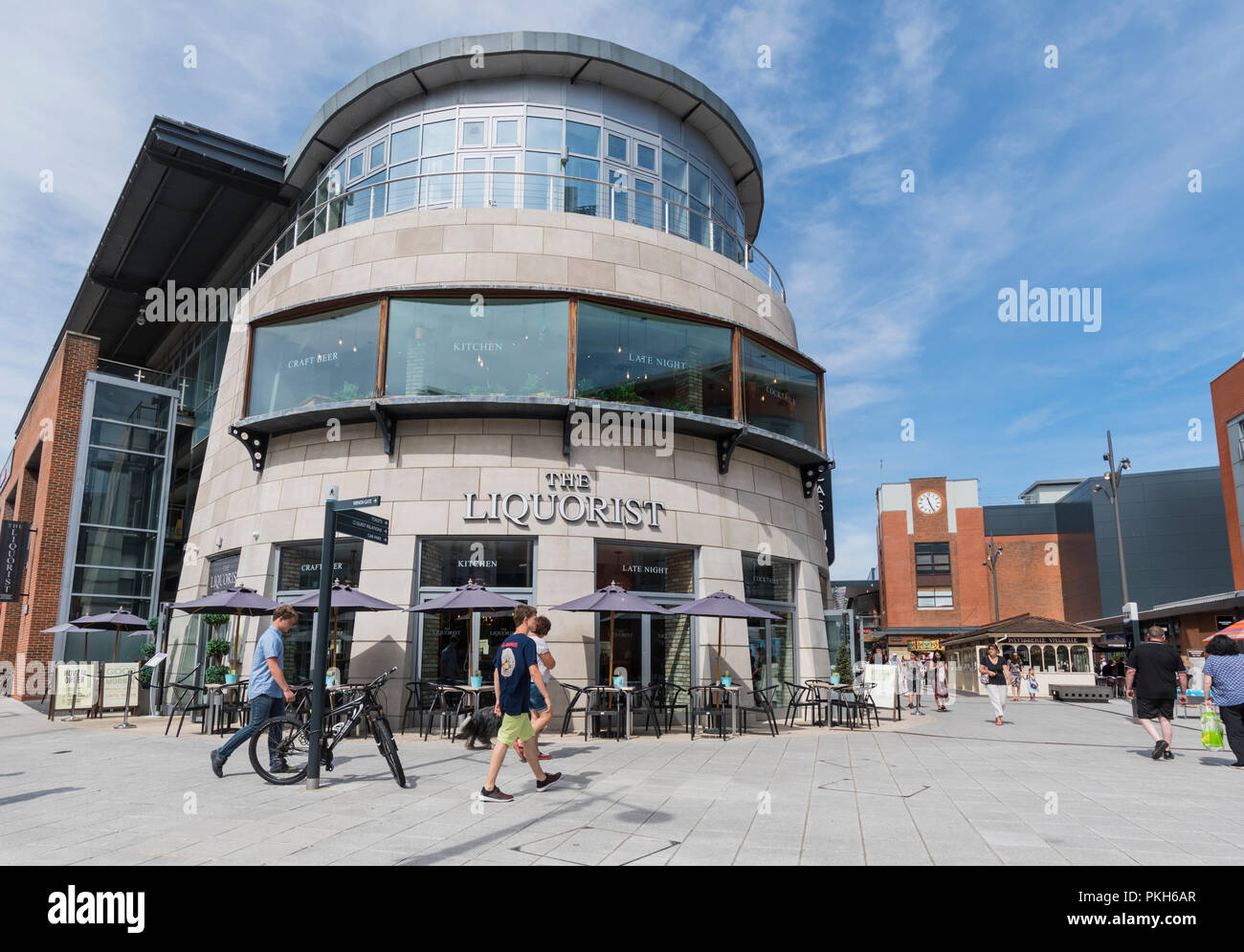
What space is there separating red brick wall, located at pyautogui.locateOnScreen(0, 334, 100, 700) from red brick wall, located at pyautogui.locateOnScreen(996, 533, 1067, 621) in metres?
60.7

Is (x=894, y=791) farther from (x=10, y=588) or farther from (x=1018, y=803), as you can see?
(x=10, y=588)

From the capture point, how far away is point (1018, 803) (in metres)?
8.02

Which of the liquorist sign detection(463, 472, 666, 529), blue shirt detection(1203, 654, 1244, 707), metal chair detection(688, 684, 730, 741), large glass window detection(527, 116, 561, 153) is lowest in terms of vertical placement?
metal chair detection(688, 684, 730, 741)

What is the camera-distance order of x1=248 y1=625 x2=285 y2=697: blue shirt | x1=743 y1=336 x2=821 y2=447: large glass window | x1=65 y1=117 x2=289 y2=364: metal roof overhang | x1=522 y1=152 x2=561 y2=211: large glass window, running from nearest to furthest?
x1=248 y1=625 x2=285 y2=697: blue shirt
x1=743 y1=336 x2=821 y2=447: large glass window
x1=522 y1=152 x2=561 y2=211: large glass window
x1=65 y1=117 x2=289 y2=364: metal roof overhang

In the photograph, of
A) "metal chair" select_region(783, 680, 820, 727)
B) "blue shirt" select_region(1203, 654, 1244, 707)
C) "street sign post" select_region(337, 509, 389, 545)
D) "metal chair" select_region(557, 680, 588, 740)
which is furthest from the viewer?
"metal chair" select_region(783, 680, 820, 727)

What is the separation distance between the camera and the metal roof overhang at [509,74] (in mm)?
19078

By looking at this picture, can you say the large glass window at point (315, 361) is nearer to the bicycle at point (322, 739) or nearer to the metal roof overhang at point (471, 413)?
the metal roof overhang at point (471, 413)

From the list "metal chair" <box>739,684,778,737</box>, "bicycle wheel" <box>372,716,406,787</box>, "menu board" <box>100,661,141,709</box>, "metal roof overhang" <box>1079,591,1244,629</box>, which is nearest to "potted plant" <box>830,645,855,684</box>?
"metal chair" <box>739,684,778,737</box>

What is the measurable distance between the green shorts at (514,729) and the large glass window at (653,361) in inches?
337

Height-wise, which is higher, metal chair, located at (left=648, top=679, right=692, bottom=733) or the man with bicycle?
the man with bicycle

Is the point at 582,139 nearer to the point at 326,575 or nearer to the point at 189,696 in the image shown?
the point at 326,575

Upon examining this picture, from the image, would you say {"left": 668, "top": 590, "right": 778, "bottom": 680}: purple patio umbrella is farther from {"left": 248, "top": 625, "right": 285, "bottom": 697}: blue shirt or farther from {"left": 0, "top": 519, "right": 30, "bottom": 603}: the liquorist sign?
{"left": 0, "top": 519, "right": 30, "bottom": 603}: the liquorist sign

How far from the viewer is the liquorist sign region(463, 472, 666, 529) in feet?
49.5

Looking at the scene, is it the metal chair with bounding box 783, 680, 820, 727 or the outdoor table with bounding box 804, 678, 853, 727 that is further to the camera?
the metal chair with bounding box 783, 680, 820, 727
